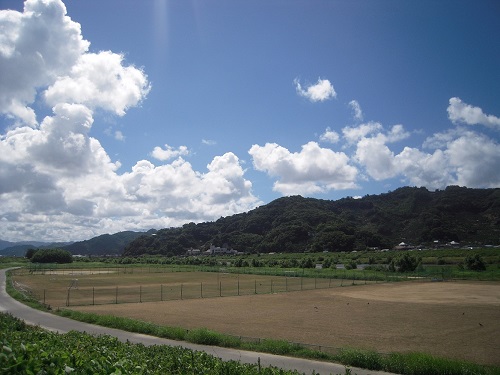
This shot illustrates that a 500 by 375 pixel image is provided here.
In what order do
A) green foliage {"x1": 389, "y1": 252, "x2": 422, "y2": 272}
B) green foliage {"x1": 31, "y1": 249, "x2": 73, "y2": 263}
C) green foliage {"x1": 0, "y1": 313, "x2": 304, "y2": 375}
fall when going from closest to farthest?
green foliage {"x1": 0, "y1": 313, "x2": 304, "y2": 375}
green foliage {"x1": 389, "y1": 252, "x2": 422, "y2": 272}
green foliage {"x1": 31, "y1": 249, "x2": 73, "y2": 263}

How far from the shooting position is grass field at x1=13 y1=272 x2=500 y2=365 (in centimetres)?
1970

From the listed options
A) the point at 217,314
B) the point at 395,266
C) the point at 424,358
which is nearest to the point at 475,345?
the point at 424,358

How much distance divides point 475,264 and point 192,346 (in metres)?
68.4

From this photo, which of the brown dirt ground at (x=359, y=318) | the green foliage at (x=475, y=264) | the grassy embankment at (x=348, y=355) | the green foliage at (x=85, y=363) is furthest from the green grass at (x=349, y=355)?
the green foliage at (x=475, y=264)

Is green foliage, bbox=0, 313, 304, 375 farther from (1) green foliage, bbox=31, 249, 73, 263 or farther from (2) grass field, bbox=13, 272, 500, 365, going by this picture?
(1) green foliage, bbox=31, 249, 73, 263

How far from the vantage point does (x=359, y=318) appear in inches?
1113

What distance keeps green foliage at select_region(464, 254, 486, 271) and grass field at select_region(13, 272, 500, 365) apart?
1073 inches

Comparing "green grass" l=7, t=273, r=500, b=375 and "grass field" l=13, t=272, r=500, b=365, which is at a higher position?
"green grass" l=7, t=273, r=500, b=375

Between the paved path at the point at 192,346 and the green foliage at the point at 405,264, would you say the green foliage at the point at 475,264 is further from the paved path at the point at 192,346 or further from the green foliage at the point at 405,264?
the paved path at the point at 192,346

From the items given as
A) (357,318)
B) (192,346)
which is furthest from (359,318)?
(192,346)

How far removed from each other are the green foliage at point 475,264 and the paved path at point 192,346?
67354mm

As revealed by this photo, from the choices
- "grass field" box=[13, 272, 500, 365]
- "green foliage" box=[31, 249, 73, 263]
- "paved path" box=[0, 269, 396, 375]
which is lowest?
"grass field" box=[13, 272, 500, 365]

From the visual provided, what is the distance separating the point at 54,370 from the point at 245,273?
8219cm

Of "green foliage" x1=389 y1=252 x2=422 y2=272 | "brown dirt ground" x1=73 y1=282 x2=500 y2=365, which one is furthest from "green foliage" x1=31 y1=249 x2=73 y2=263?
"brown dirt ground" x1=73 y1=282 x2=500 y2=365
